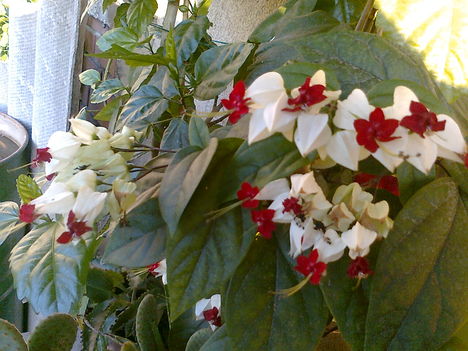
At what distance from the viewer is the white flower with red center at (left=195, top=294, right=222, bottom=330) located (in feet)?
1.99

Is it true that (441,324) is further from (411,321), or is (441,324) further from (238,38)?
(238,38)

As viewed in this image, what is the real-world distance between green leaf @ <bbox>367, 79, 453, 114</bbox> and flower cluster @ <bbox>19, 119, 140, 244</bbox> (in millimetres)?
202

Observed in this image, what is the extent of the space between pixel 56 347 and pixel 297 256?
0.47 metres

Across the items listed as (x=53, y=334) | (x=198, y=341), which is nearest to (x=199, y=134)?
(x=198, y=341)

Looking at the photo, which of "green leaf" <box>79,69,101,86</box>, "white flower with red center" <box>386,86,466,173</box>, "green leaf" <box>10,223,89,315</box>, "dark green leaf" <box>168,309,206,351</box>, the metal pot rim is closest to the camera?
"white flower with red center" <box>386,86,466,173</box>

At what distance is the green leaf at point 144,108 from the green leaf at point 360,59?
10.0 inches

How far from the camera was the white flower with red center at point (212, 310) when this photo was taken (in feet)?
1.99

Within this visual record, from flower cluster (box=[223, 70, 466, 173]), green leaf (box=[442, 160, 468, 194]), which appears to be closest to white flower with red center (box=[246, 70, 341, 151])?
flower cluster (box=[223, 70, 466, 173])

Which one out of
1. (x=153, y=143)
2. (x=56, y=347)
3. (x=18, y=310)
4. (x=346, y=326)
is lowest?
(x=18, y=310)

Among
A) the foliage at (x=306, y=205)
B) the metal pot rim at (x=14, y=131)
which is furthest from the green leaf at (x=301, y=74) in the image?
the metal pot rim at (x=14, y=131)

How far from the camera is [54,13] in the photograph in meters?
1.37

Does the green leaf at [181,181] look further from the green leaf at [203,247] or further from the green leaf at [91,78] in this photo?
the green leaf at [91,78]

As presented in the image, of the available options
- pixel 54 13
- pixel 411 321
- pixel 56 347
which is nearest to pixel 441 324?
pixel 411 321

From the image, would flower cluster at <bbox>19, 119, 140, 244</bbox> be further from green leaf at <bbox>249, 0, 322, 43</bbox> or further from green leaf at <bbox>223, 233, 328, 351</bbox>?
green leaf at <bbox>249, 0, 322, 43</bbox>
